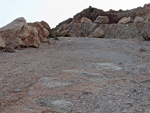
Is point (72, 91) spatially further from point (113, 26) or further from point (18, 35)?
point (113, 26)

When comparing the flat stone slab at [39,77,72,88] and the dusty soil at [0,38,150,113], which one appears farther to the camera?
the flat stone slab at [39,77,72,88]

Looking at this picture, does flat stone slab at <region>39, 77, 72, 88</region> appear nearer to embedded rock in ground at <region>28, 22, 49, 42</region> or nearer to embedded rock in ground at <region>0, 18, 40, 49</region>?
embedded rock in ground at <region>0, 18, 40, 49</region>

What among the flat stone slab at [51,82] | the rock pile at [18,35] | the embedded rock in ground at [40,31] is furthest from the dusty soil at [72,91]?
the embedded rock in ground at [40,31]

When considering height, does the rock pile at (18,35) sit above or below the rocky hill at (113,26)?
below

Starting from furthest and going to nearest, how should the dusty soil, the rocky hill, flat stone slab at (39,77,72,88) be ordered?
the rocky hill → flat stone slab at (39,77,72,88) → the dusty soil

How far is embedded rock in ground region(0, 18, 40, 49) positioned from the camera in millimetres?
7488

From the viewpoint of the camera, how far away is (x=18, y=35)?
7629mm

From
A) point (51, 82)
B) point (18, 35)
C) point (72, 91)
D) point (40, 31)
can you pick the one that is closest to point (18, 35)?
point (18, 35)

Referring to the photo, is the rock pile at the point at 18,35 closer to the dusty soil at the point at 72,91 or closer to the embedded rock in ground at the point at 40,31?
the embedded rock in ground at the point at 40,31

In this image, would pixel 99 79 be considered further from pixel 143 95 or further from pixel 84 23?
pixel 84 23

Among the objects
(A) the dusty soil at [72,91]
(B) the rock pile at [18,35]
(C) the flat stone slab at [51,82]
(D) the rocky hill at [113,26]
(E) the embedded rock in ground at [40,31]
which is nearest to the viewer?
(A) the dusty soil at [72,91]

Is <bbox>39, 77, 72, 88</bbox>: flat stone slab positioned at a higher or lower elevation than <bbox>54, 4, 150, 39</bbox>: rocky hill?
lower

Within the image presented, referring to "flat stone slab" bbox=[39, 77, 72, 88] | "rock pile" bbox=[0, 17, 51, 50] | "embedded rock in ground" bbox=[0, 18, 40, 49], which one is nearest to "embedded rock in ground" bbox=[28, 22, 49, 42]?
"rock pile" bbox=[0, 17, 51, 50]

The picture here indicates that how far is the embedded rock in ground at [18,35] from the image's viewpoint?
7488mm
